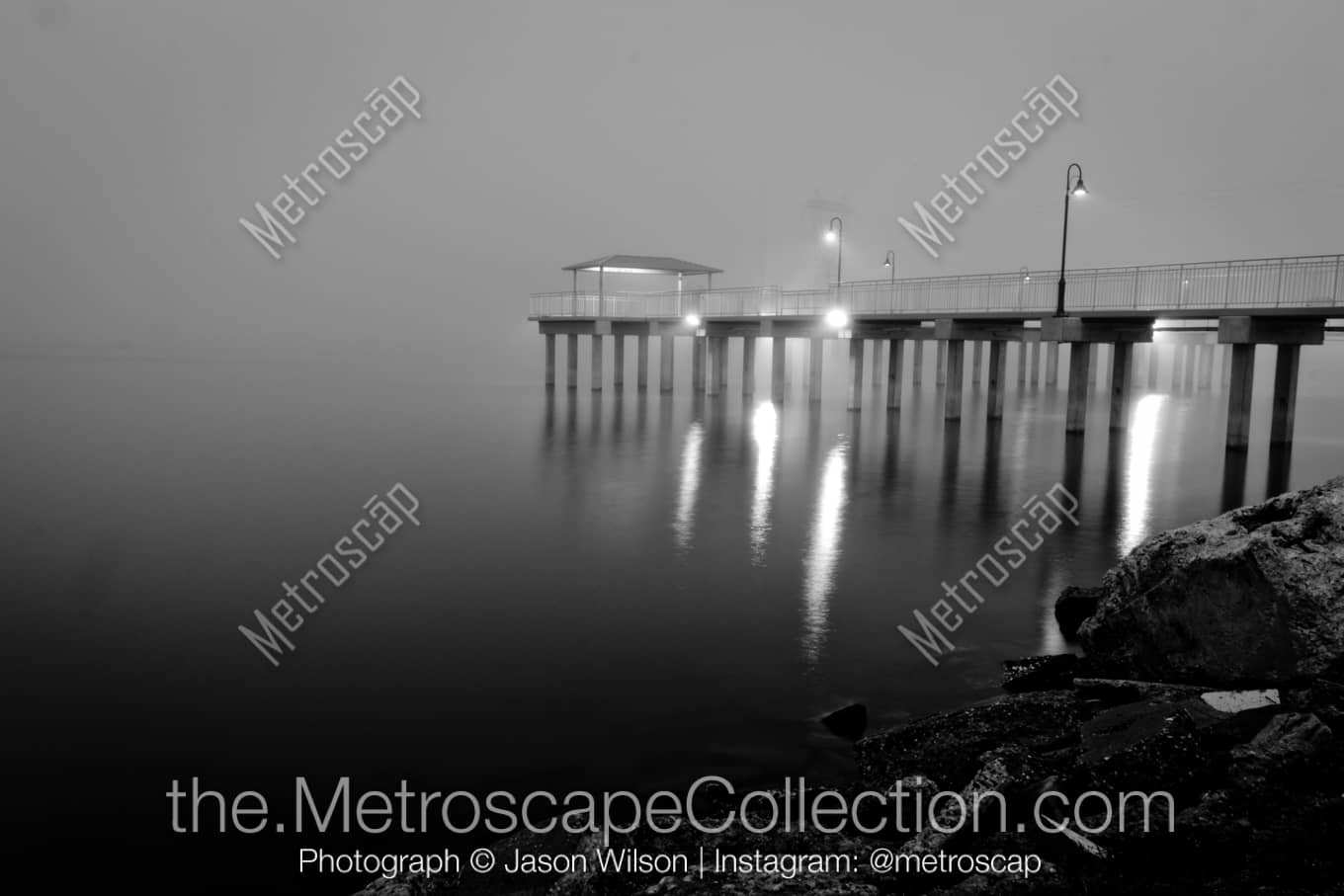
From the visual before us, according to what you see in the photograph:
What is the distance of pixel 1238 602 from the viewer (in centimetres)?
791

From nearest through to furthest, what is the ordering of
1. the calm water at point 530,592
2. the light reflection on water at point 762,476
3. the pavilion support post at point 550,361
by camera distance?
the calm water at point 530,592
the light reflection on water at point 762,476
the pavilion support post at point 550,361

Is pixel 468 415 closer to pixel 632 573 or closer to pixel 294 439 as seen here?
pixel 294 439

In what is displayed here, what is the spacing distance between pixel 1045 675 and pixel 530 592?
632 cm

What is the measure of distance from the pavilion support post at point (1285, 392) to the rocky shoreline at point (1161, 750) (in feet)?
57.8

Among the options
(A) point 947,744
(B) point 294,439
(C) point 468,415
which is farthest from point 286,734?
(C) point 468,415

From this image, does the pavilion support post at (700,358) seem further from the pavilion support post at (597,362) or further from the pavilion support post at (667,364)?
the pavilion support post at (597,362)

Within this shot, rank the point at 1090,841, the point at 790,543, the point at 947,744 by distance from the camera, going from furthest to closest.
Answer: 1. the point at 790,543
2. the point at 947,744
3. the point at 1090,841

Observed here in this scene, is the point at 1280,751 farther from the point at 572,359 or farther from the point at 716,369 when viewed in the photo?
the point at 572,359

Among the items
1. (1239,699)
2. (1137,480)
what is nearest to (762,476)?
(1137,480)

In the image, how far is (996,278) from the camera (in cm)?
2994

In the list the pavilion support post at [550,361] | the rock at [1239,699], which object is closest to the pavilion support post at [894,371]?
the pavilion support post at [550,361]

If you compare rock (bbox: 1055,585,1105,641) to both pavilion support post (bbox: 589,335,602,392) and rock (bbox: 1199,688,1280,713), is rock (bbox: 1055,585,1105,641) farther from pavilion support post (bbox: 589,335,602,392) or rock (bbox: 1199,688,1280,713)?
pavilion support post (bbox: 589,335,602,392)

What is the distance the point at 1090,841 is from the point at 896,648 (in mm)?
5103

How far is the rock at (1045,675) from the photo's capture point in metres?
8.97
